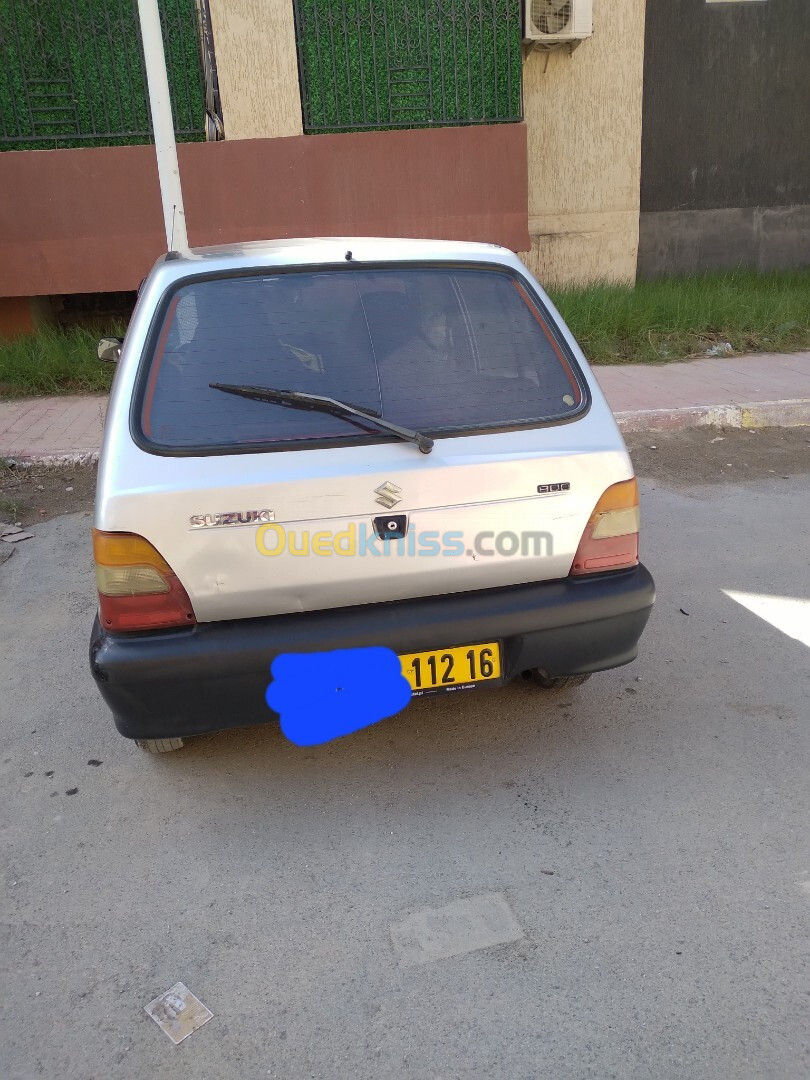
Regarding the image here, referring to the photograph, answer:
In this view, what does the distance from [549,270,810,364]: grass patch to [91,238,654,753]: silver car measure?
5.86 metres

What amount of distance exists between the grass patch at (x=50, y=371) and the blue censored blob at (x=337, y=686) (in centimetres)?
594

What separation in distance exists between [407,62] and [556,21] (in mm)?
1809

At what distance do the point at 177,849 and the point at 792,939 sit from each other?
5.53 ft

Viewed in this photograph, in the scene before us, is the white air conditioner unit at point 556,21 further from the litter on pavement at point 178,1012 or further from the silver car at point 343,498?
the litter on pavement at point 178,1012

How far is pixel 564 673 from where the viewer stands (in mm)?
2717

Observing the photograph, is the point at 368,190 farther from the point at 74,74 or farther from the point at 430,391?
the point at 430,391

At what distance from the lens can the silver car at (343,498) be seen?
7.84 feet

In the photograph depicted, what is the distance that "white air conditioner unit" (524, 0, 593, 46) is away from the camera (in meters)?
8.70

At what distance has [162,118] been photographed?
18.6 feet

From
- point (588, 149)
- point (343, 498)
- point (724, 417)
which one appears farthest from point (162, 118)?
point (588, 149)

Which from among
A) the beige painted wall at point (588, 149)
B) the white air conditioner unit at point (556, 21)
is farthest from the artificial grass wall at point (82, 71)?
the beige painted wall at point (588, 149)

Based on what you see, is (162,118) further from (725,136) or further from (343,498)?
(725,136)

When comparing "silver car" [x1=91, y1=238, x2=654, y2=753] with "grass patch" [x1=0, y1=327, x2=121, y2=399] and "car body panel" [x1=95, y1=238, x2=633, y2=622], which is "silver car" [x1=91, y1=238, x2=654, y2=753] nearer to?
"car body panel" [x1=95, y1=238, x2=633, y2=622]

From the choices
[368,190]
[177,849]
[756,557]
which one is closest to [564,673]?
→ [177,849]
